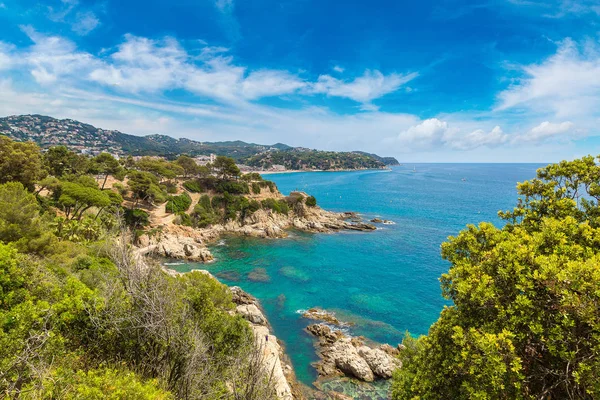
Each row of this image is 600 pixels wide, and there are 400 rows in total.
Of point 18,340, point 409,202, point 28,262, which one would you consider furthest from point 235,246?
point 409,202

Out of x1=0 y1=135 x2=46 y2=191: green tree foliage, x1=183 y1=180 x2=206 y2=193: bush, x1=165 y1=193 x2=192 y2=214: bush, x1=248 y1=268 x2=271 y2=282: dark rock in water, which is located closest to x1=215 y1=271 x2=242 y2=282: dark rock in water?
x1=248 y1=268 x2=271 y2=282: dark rock in water

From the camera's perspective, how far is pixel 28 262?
428 inches

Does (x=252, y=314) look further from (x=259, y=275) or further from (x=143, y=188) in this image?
(x=143, y=188)

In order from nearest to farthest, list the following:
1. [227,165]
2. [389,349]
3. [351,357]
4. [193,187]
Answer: [351,357] < [389,349] < [193,187] < [227,165]

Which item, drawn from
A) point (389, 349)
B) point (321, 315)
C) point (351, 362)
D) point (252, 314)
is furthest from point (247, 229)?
point (351, 362)

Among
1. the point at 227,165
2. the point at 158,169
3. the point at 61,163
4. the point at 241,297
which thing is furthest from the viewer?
the point at 227,165

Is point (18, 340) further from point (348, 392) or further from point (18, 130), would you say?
point (18, 130)

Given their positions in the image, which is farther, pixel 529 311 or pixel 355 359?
pixel 355 359

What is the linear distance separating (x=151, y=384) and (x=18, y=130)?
857 feet

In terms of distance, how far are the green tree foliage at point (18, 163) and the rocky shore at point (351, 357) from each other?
34027 mm

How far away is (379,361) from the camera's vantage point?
63.4 feet

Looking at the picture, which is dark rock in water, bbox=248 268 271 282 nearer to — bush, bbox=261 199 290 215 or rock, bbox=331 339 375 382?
rock, bbox=331 339 375 382

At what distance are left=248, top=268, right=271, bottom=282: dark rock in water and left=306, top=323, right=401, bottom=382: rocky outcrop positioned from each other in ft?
43.6

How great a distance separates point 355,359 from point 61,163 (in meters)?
53.2
